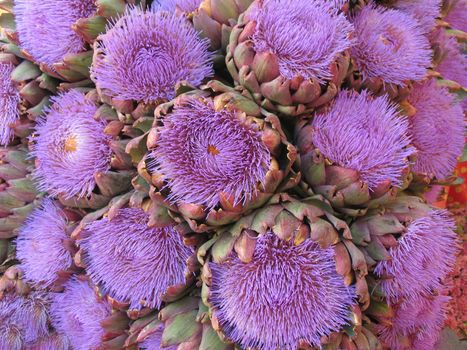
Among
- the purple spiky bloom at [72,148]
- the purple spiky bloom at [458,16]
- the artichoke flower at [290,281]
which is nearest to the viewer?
the artichoke flower at [290,281]

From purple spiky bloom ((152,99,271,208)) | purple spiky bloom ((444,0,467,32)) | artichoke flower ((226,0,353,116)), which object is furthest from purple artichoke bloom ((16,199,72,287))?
purple spiky bloom ((444,0,467,32))

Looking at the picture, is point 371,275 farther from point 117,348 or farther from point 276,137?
point 117,348

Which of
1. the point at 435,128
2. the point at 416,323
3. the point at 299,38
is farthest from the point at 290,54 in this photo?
the point at 416,323

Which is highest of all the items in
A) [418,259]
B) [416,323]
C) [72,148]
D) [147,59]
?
[147,59]

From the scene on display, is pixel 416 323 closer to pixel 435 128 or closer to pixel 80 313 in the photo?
pixel 435 128

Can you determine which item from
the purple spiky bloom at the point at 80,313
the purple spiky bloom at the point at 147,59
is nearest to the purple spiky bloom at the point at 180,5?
the purple spiky bloom at the point at 147,59

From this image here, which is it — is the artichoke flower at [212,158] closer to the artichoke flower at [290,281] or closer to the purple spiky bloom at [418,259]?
the artichoke flower at [290,281]

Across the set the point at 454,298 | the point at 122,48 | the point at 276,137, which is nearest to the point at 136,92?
the point at 122,48
